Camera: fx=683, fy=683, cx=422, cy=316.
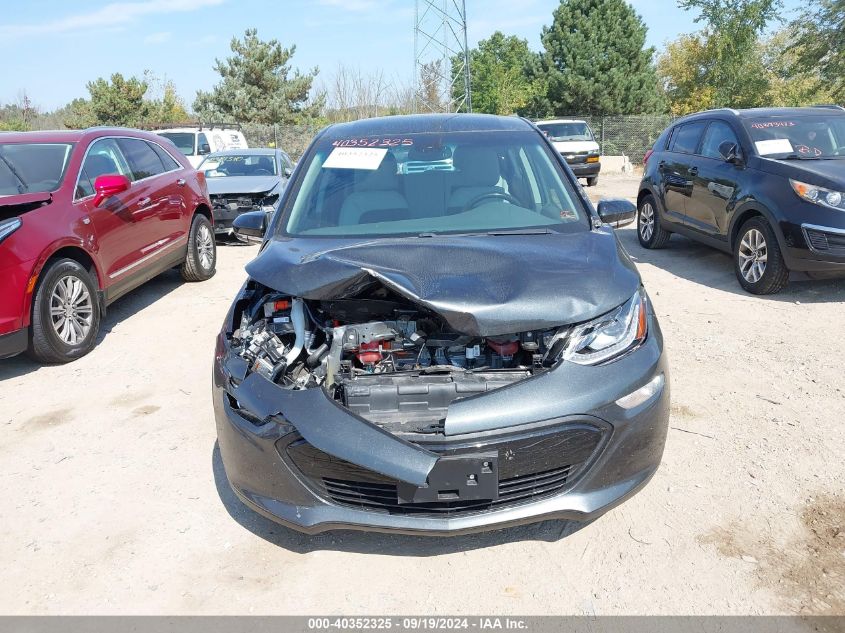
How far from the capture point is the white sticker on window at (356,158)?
3826 millimetres

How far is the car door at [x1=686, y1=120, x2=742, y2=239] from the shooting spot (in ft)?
23.2

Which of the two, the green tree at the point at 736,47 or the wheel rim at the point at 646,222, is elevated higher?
the green tree at the point at 736,47

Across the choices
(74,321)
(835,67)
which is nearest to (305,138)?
(835,67)

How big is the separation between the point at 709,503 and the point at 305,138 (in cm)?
3116

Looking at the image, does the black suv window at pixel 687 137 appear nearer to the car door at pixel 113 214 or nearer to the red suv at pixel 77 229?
→ the red suv at pixel 77 229

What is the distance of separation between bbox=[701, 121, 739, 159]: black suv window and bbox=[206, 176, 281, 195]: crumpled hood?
6359 mm

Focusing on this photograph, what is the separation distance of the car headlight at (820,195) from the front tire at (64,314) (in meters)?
6.21

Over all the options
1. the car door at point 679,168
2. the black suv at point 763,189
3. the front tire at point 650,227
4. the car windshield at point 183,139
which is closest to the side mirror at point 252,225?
the black suv at point 763,189

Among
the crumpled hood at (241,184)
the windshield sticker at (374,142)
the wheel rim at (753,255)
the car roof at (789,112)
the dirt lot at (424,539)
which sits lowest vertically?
the dirt lot at (424,539)

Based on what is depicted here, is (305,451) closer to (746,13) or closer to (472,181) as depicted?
(472,181)

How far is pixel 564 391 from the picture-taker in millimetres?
2439

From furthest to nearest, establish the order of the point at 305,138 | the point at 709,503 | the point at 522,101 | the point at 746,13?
the point at 522,101, the point at 305,138, the point at 746,13, the point at 709,503

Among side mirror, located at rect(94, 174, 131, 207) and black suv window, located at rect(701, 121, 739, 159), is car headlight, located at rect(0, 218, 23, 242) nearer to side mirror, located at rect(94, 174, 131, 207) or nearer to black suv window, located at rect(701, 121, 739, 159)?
side mirror, located at rect(94, 174, 131, 207)

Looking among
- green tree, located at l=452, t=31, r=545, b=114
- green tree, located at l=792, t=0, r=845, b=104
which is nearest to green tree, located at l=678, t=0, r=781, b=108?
green tree, located at l=792, t=0, r=845, b=104
